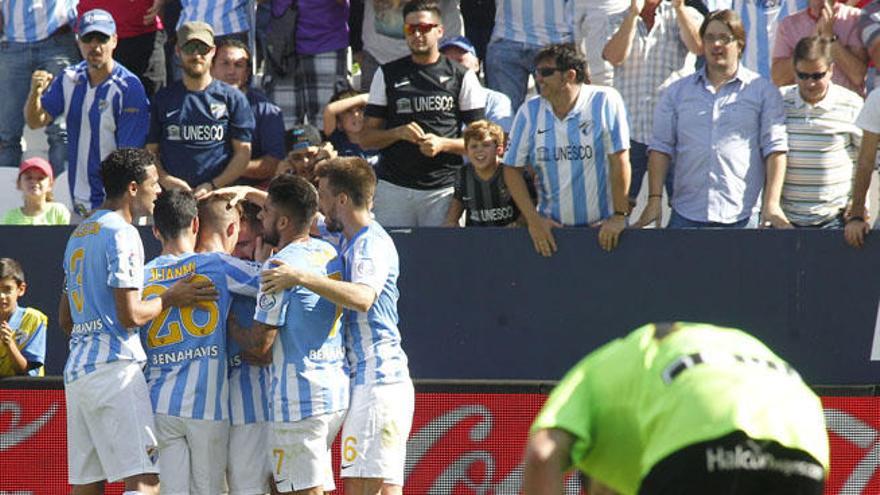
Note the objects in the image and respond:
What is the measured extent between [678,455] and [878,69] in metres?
7.64

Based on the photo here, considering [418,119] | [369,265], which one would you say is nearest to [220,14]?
[418,119]

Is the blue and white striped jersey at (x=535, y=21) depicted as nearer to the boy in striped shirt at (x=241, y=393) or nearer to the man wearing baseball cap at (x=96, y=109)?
the man wearing baseball cap at (x=96, y=109)

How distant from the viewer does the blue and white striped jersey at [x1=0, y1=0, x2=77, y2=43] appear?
1124cm

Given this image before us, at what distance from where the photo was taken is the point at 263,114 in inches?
407

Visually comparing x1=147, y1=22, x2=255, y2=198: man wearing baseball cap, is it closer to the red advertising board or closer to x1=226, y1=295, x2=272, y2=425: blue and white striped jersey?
the red advertising board

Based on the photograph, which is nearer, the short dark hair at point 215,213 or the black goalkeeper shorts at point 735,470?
the black goalkeeper shorts at point 735,470

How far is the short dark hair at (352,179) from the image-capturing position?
7582 millimetres

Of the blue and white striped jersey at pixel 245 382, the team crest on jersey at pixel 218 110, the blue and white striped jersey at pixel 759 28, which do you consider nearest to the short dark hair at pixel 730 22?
the blue and white striped jersey at pixel 759 28

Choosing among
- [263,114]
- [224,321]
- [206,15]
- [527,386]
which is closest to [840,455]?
[527,386]

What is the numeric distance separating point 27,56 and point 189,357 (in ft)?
15.0

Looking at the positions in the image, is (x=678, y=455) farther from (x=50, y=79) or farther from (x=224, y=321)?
(x=50, y=79)

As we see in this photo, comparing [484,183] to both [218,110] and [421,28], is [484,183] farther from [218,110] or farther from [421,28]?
[218,110]

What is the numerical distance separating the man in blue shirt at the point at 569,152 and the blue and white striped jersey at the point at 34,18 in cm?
397

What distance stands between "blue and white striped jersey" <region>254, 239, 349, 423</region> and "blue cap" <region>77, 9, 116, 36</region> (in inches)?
139
